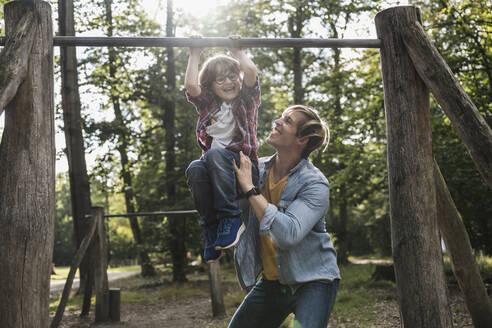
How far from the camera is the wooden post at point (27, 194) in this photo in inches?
87.0

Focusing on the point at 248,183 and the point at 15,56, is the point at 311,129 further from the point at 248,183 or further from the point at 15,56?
the point at 15,56

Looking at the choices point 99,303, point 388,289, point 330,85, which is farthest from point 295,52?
point 99,303

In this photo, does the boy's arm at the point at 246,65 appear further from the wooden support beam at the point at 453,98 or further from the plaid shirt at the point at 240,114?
the wooden support beam at the point at 453,98

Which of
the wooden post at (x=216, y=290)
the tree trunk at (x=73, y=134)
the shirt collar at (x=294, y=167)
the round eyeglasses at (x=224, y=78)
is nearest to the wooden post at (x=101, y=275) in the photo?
the wooden post at (x=216, y=290)

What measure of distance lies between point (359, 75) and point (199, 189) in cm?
886

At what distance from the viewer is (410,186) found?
2.62 meters

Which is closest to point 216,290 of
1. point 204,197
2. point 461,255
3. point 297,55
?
point 461,255

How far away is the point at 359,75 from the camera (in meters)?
10.8

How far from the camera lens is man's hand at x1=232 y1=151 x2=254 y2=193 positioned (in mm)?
2389

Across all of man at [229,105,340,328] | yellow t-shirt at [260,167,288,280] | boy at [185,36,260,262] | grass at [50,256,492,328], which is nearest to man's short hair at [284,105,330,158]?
man at [229,105,340,328]

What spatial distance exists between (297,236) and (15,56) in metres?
1.60

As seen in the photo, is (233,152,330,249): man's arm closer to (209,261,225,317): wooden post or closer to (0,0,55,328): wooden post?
(0,0,55,328): wooden post

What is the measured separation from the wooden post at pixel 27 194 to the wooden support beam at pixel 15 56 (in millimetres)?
26

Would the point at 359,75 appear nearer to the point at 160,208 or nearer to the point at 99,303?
the point at 160,208
